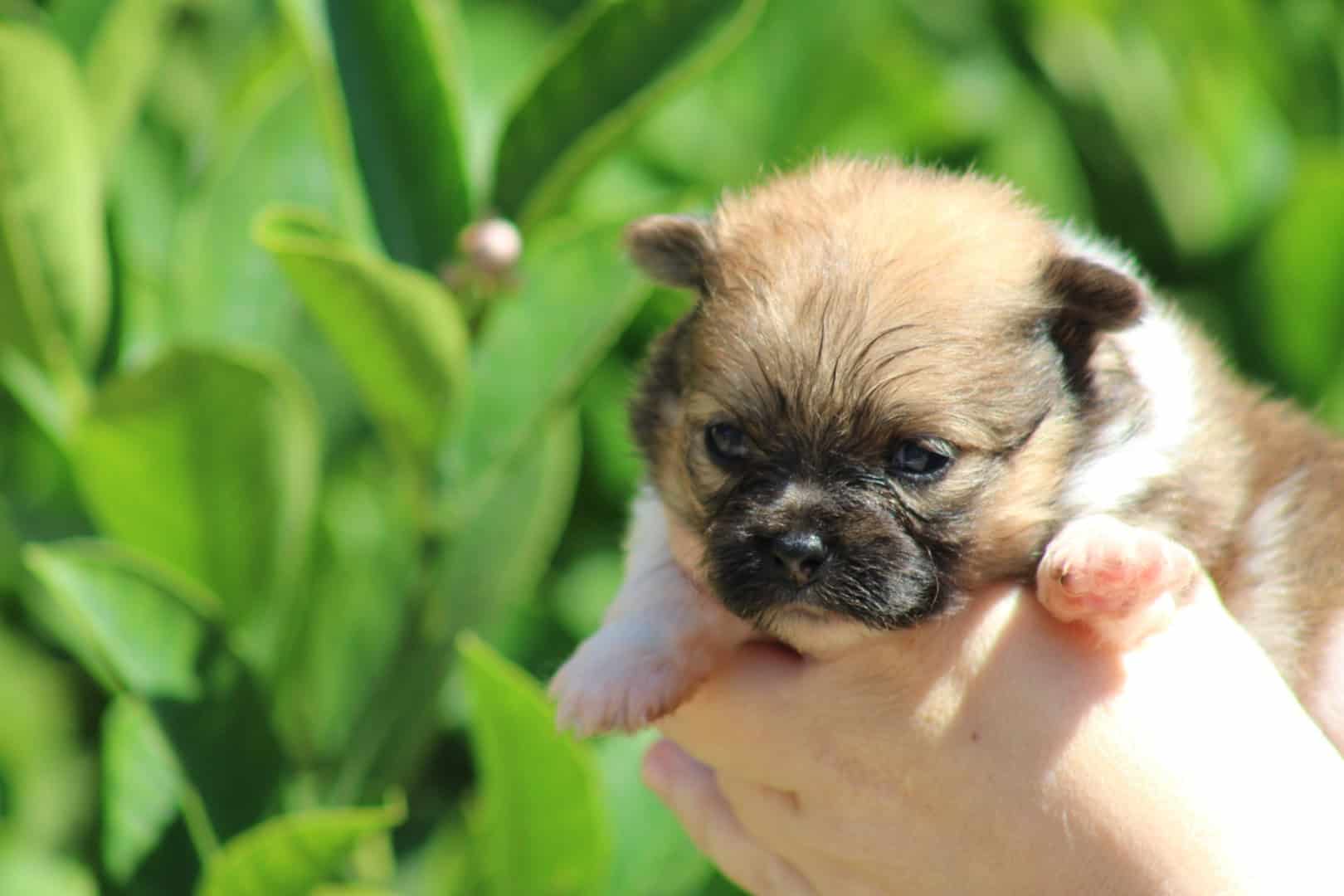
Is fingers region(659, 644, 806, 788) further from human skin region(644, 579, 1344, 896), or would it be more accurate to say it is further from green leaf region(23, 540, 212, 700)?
green leaf region(23, 540, 212, 700)

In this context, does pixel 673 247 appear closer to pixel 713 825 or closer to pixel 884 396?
pixel 884 396

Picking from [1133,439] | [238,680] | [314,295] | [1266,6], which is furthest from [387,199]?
[1266,6]

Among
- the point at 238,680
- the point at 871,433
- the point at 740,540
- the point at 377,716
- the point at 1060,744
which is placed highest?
the point at 871,433

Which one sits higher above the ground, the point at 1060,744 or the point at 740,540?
the point at 740,540

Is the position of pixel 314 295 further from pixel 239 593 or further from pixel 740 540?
pixel 740 540

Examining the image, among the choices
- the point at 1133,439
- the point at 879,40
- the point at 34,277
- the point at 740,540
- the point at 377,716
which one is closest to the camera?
the point at 740,540

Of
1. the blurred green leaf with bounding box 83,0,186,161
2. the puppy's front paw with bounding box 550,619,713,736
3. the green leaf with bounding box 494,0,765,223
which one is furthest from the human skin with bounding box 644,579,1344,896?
the blurred green leaf with bounding box 83,0,186,161

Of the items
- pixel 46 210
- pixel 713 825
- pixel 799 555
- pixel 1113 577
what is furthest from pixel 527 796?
pixel 46 210
